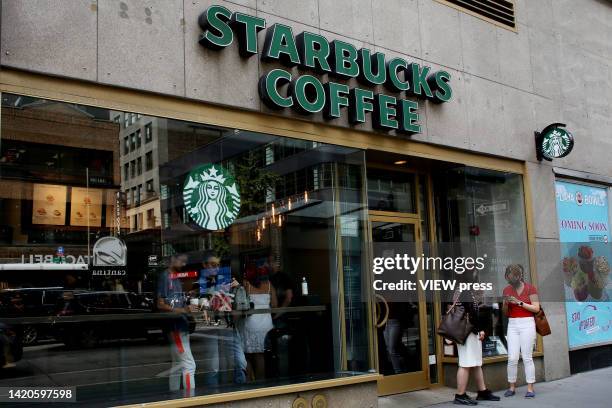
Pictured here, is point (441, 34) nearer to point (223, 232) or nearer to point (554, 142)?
point (554, 142)

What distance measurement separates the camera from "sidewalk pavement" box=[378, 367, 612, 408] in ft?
26.5

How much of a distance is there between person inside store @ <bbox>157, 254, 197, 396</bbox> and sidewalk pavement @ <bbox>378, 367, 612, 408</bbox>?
8.52ft

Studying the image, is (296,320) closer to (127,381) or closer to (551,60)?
(127,381)

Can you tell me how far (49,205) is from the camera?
8.02 m

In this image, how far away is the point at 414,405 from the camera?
8.16 m

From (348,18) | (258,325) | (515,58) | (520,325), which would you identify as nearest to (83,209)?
(258,325)

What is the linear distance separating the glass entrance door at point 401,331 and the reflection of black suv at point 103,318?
3079mm

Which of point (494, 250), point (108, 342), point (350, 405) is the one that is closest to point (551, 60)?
point (494, 250)

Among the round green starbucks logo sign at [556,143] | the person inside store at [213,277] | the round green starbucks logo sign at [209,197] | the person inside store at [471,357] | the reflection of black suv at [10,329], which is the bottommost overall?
the person inside store at [471,357]

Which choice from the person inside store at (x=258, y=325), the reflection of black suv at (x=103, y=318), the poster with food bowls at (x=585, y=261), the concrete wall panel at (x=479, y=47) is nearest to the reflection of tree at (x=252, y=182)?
the person inside store at (x=258, y=325)

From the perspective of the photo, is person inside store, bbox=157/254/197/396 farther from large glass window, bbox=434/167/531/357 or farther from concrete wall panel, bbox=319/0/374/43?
large glass window, bbox=434/167/531/357

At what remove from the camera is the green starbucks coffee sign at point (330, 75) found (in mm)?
6750

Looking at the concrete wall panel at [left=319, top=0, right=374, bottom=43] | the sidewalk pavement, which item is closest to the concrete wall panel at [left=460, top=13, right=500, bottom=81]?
the concrete wall panel at [left=319, top=0, right=374, bottom=43]

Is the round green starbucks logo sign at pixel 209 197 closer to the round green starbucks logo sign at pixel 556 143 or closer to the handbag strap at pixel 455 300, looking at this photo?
the handbag strap at pixel 455 300
